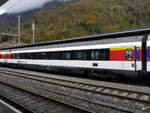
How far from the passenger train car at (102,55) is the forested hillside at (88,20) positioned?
50.8m

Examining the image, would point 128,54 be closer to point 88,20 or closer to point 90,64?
point 90,64

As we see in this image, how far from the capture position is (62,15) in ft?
409

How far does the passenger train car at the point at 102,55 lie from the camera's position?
10.3 m

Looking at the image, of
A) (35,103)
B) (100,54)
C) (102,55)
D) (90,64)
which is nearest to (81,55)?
(90,64)

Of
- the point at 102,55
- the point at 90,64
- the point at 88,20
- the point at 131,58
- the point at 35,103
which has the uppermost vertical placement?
the point at 88,20

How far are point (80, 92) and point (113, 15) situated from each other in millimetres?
97491

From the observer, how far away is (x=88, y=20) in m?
101

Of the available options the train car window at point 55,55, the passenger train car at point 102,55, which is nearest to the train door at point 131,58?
Answer: the passenger train car at point 102,55

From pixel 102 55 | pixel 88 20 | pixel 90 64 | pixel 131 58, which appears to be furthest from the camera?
pixel 88 20

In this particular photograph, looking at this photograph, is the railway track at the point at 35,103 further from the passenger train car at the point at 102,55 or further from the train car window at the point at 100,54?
A: the train car window at the point at 100,54

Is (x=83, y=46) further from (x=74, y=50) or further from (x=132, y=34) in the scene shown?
(x=132, y=34)

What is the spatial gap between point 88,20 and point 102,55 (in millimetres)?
91116

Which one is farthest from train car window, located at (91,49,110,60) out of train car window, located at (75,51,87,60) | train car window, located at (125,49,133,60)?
train car window, located at (125,49,133,60)

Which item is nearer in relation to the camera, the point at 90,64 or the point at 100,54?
the point at 100,54
